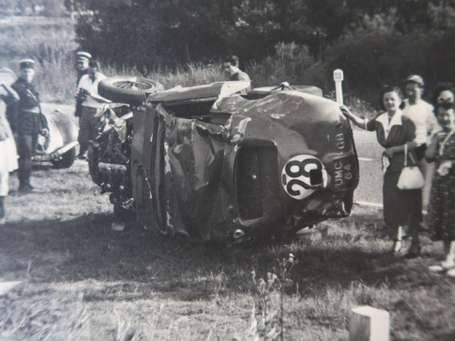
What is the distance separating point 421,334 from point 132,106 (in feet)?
12.8

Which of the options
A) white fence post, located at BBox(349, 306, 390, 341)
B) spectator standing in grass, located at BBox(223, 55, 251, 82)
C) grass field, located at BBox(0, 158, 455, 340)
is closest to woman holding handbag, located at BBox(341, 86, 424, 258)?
grass field, located at BBox(0, 158, 455, 340)

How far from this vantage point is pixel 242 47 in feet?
16.6

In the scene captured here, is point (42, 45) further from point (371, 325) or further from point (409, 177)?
point (371, 325)

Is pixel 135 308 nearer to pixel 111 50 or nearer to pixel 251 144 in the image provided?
pixel 251 144

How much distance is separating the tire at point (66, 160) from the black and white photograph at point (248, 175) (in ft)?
4.33

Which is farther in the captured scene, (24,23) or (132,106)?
(132,106)

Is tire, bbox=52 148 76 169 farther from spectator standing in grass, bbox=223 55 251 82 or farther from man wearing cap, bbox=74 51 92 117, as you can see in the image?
spectator standing in grass, bbox=223 55 251 82

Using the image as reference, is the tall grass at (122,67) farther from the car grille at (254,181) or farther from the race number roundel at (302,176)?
the car grille at (254,181)

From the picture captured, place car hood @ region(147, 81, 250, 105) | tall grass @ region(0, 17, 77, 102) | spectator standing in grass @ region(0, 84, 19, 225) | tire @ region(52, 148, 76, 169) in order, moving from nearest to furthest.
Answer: car hood @ region(147, 81, 250, 105) < tall grass @ region(0, 17, 77, 102) < spectator standing in grass @ region(0, 84, 19, 225) < tire @ region(52, 148, 76, 169)

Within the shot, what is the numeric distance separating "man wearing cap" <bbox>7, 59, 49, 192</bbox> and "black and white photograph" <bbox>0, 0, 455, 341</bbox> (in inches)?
2.6

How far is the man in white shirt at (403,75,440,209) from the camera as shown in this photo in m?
3.90

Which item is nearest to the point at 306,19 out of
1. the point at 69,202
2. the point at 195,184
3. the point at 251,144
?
the point at 251,144

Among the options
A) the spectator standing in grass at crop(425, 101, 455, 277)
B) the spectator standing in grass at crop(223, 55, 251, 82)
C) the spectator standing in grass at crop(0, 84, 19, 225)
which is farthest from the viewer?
the spectator standing in grass at crop(0, 84, 19, 225)

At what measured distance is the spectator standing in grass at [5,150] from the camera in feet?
19.3
